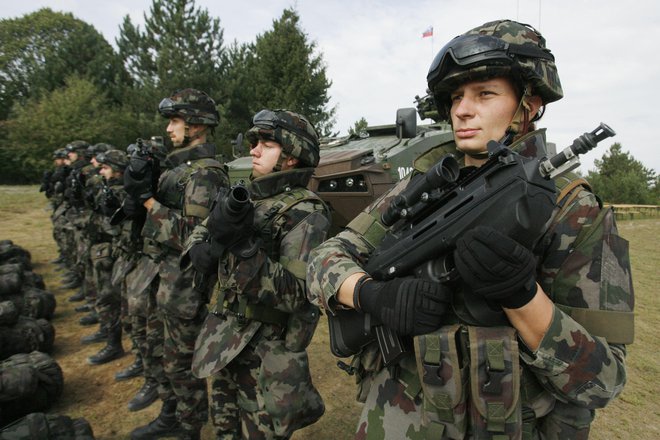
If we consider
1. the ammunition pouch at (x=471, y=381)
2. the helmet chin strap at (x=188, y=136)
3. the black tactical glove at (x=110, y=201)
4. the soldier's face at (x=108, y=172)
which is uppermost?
the helmet chin strap at (x=188, y=136)

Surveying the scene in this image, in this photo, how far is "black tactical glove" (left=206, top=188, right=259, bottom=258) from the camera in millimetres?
2146

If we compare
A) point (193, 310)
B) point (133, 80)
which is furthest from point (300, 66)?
point (193, 310)

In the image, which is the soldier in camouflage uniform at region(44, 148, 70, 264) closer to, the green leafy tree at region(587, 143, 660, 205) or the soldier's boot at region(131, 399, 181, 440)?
the soldier's boot at region(131, 399, 181, 440)

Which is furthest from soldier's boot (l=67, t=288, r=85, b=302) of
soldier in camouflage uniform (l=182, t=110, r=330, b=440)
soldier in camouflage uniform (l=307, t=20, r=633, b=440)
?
soldier in camouflage uniform (l=307, t=20, r=633, b=440)

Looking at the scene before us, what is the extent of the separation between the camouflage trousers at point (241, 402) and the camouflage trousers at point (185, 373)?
64 centimetres

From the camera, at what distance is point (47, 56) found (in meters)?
32.4

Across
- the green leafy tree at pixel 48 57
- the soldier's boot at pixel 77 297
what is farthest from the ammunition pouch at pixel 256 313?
the green leafy tree at pixel 48 57

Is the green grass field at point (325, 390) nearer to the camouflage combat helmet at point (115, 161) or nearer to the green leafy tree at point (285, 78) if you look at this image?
the camouflage combat helmet at point (115, 161)

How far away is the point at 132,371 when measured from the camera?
465cm

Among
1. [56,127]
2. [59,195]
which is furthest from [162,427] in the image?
[56,127]

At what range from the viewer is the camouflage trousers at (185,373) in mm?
3273

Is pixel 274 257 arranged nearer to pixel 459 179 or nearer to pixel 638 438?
pixel 459 179

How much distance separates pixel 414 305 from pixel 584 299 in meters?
0.52

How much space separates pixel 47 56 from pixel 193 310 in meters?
38.1
